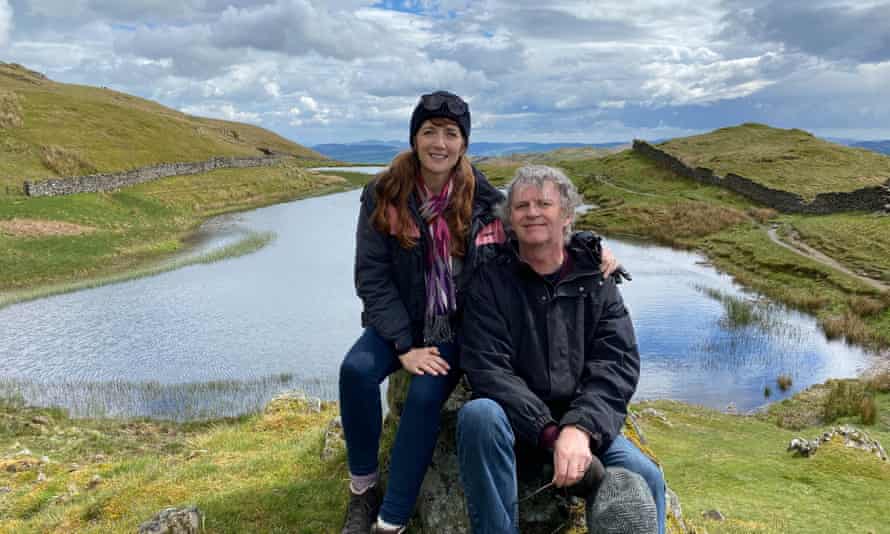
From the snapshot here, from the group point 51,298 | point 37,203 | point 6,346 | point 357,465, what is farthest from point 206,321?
point 37,203

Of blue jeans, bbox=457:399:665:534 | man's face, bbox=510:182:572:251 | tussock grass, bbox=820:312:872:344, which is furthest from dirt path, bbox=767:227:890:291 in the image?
blue jeans, bbox=457:399:665:534

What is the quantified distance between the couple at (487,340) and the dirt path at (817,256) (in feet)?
120

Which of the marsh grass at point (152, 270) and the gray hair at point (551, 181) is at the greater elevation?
the gray hair at point (551, 181)

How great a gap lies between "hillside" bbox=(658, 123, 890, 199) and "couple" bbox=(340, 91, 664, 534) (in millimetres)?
66253

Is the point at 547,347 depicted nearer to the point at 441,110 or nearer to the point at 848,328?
the point at 441,110

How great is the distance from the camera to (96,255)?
43.9 m

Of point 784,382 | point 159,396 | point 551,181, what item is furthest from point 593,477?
point 784,382

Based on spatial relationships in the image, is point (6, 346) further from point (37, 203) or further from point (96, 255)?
point (37, 203)

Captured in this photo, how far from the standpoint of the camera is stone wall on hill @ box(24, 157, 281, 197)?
59.0m

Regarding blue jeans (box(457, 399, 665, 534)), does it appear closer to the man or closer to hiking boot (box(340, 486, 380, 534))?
the man

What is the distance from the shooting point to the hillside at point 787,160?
225ft

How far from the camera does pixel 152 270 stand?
4075 cm

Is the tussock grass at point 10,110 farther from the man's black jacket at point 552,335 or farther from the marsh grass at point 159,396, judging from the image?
the man's black jacket at point 552,335

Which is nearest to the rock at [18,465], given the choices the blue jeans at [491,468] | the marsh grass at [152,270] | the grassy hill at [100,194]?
the blue jeans at [491,468]
